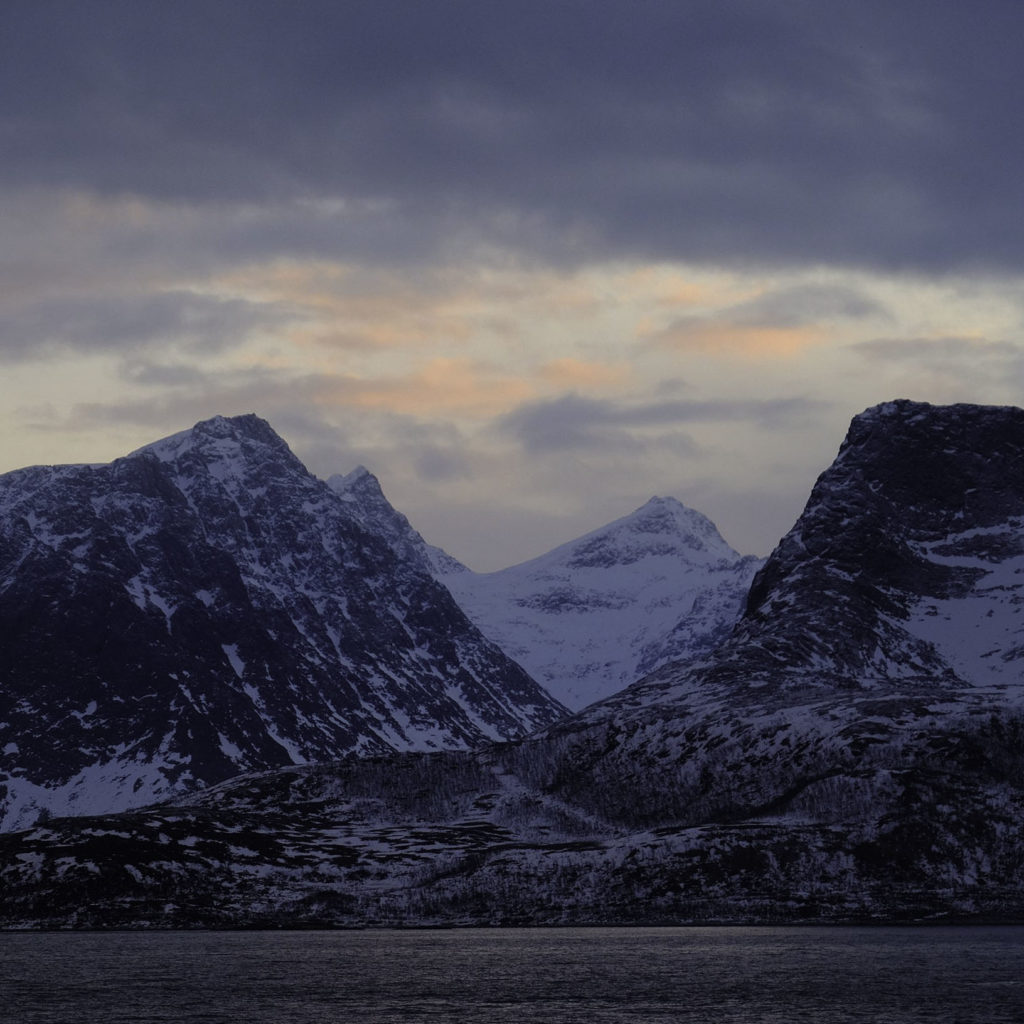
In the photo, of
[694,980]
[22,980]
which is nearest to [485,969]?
[694,980]

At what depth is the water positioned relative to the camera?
127 meters

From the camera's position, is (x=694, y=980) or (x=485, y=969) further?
(x=485, y=969)

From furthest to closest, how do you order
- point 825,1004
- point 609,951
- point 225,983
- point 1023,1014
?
point 609,951 < point 225,983 < point 825,1004 < point 1023,1014

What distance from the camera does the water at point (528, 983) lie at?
126875mm

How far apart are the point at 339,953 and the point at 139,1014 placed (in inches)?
2586

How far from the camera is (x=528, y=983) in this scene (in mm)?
151125

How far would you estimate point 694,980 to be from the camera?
6009 inches

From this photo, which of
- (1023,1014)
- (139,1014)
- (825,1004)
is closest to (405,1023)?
(139,1014)

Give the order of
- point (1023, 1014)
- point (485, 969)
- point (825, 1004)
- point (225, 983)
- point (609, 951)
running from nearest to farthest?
point (1023, 1014) → point (825, 1004) → point (225, 983) → point (485, 969) → point (609, 951)

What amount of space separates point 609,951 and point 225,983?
52.3 meters

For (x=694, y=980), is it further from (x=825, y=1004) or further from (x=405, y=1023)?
(x=405, y=1023)

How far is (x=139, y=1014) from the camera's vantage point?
412 feet

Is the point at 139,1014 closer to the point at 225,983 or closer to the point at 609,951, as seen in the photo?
the point at 225,983

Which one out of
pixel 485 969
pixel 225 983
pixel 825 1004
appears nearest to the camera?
pixel 825 1004
